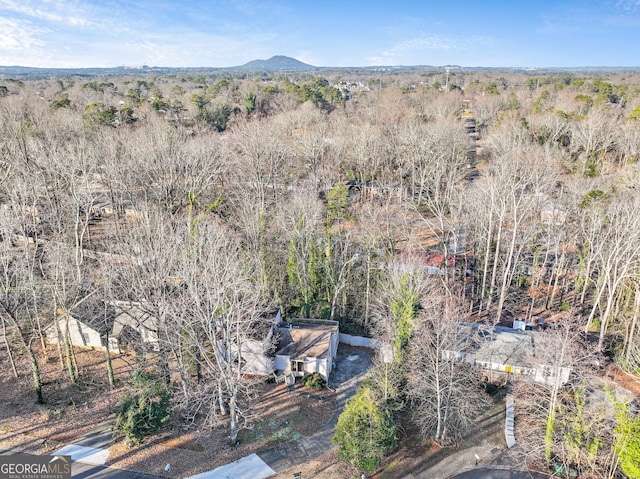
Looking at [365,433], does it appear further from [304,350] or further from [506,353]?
[506,353]

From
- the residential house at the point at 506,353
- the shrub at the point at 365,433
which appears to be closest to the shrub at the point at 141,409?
the shrub at the point at 365,433

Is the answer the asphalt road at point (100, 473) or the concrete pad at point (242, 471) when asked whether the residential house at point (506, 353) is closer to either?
the concrete pad at point (242, 471)

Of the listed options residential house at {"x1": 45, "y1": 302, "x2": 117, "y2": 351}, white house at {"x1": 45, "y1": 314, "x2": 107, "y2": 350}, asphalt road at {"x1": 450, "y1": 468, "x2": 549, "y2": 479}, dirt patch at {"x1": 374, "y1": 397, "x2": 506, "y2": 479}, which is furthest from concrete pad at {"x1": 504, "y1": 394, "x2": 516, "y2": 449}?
white house at {"x1": 45, "y1": 314, "x2": 107, "y2": 350}

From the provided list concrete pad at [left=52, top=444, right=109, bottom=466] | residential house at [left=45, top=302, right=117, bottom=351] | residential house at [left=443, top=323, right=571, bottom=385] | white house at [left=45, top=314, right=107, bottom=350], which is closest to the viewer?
concrete pad at [left=52, top=444, right=109, bottom=466]

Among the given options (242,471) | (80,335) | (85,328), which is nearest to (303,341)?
(242,471)

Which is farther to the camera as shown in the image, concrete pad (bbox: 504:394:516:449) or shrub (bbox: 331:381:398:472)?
concrete pad (bbox: 504:394:516:449)

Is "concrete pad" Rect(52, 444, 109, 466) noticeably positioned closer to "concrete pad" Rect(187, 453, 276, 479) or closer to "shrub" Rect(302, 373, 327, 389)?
"concrete pad" Rect(187, 453, 276, 479)

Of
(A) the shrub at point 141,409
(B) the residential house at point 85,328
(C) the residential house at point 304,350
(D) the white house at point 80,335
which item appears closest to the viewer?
(A) the shrub at point 141,409
